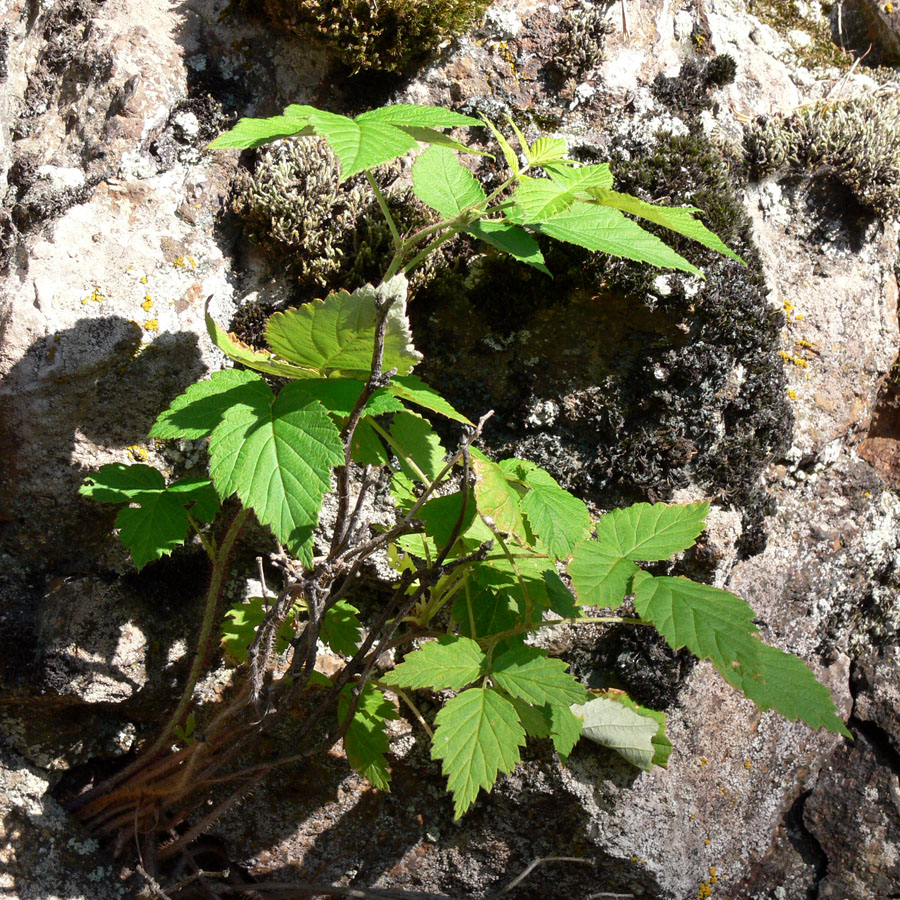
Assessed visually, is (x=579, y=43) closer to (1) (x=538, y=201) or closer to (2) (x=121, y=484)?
(1) (x=538, y=201)

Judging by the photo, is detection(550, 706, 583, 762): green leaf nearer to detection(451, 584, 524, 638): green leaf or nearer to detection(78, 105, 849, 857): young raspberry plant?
detection(78, 105, 849, 857): young raspberry plant

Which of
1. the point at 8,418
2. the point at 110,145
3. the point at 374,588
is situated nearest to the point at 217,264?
the point at 110,145

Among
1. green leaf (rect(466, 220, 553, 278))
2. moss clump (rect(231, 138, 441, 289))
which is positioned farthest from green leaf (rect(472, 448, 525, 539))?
moss clump (rect(231, 138, 441, 289))

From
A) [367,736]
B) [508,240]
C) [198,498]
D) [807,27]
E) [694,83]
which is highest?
[807,27]

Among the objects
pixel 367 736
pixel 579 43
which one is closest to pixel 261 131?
pixel 367 736

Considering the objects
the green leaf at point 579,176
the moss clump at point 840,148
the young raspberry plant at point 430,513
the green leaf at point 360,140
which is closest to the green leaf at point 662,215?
the young raspberry plant at point 430,513
